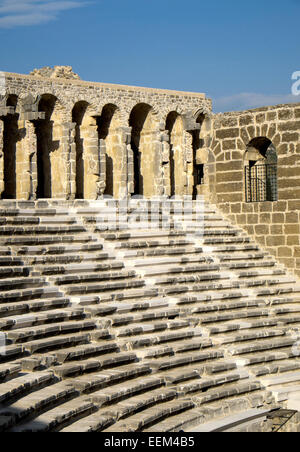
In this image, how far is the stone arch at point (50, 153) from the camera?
2447 cm

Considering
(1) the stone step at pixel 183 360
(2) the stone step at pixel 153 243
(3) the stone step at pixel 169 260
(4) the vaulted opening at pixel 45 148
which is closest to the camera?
(1) the stone step at pixel 183 360

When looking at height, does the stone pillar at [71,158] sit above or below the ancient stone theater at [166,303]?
above

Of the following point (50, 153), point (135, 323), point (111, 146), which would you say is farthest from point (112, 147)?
point (135, 323)

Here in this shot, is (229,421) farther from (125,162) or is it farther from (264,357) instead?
(125,162)

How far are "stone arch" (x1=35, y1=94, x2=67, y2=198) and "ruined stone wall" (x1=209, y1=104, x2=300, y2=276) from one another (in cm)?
951

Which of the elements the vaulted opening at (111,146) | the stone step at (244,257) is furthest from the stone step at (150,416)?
the vaulted opening at (111,146)

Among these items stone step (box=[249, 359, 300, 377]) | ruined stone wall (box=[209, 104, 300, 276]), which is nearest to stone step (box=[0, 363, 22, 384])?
stone step (box=[249, 359, 300, 377])

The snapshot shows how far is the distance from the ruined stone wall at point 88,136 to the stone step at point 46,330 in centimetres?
1248

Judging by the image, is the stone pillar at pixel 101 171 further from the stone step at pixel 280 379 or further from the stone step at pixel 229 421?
the stone step at pixel 229 421

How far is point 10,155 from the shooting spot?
78.0ft

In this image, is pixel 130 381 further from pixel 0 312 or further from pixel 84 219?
pixel 84 219

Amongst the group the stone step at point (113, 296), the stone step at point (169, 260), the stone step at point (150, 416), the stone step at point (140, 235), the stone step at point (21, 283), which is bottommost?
the stone step at point (150, 416)

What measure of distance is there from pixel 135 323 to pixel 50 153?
14.7 metres

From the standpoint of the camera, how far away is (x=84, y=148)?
83.5 ft
